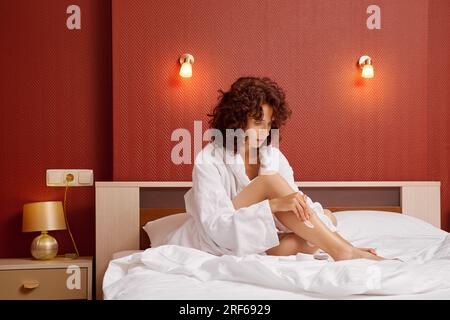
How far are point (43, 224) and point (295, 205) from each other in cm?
136

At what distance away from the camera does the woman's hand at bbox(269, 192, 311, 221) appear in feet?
6.44

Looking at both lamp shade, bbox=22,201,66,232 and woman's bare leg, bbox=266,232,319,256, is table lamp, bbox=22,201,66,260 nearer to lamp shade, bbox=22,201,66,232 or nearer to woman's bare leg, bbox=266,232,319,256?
lamp shade, bbox=22,201,66,232

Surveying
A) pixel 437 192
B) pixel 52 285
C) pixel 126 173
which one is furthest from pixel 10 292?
pixel 437 192

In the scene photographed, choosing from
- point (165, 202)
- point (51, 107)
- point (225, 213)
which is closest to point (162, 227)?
point (165, 202)

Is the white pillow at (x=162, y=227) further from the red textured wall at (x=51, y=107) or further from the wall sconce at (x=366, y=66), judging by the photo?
the wall sconce at (x=366, y=66)

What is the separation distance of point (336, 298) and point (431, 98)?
2269mm

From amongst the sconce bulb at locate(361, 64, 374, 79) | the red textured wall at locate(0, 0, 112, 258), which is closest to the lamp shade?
the red textured wall at locate(0, 0, 112, 258)

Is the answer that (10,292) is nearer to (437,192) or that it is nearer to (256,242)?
(256,242)

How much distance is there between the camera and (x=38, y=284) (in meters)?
2.60

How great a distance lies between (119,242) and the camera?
2.72m

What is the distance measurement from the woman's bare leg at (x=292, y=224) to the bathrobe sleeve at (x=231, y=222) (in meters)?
0.08

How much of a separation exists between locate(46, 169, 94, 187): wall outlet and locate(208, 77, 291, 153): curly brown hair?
844mm

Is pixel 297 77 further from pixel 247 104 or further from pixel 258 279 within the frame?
pixel 258 279

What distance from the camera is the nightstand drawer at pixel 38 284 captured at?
8.50 feet
